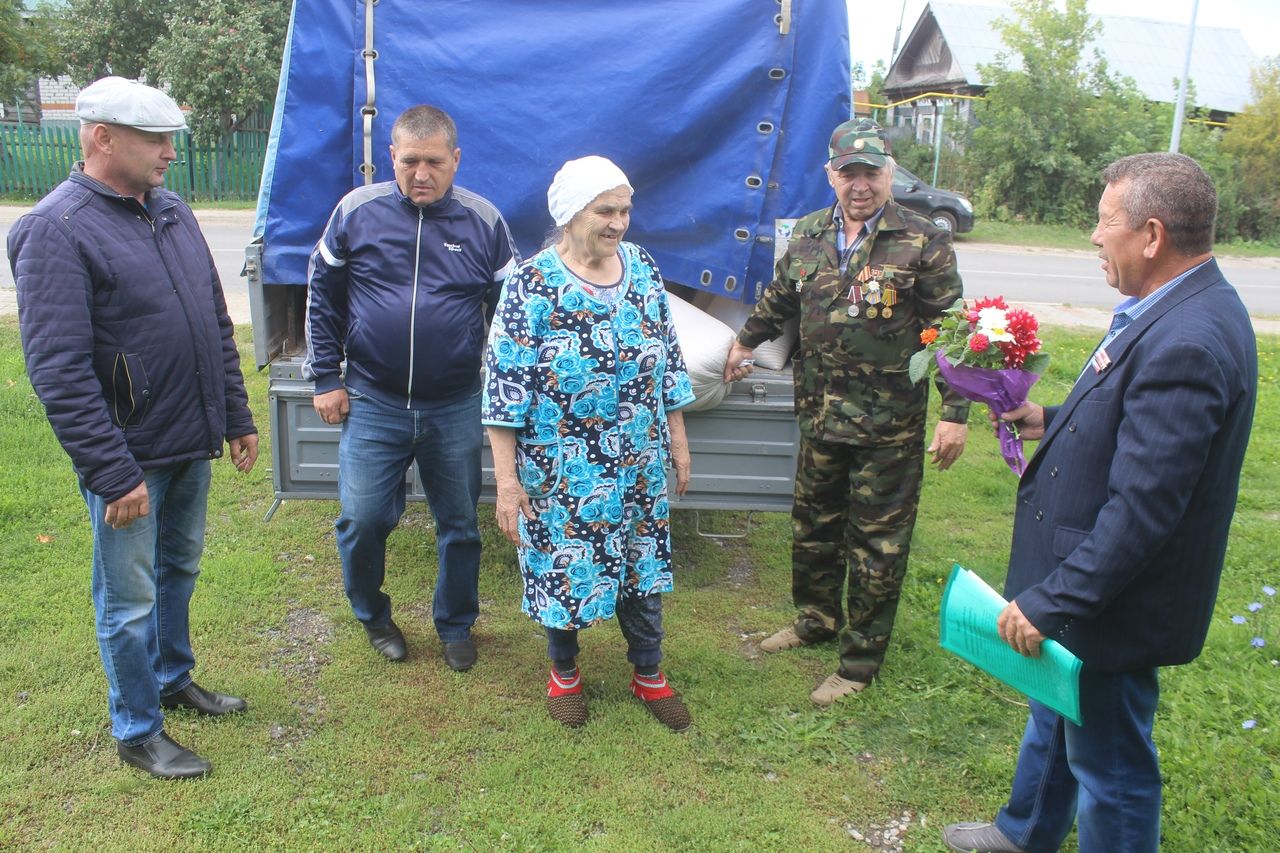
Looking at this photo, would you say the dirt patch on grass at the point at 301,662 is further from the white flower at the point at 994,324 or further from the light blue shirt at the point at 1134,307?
the light blue shirt at the point at 1134,307

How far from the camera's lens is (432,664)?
393 centimetres

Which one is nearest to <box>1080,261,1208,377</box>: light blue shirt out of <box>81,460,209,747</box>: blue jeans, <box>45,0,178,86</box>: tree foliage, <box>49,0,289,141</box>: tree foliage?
<box>81,460,209,747</box>: blue jeans

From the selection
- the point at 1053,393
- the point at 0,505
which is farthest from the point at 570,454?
the point at 1053,393

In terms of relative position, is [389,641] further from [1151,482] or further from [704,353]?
[1151,482]

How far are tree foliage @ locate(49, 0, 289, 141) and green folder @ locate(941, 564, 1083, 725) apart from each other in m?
20.6

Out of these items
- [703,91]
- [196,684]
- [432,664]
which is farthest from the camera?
[703,91]

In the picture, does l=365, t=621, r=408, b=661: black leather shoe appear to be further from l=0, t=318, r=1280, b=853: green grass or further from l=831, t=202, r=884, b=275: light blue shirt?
l=831, t=202, r=884, b=275: light blue shirt

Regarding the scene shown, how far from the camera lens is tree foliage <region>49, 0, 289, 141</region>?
65.9 ft

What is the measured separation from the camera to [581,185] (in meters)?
3.09

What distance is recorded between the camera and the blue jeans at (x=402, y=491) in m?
3.60

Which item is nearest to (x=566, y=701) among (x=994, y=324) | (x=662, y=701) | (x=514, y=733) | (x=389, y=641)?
(x=514, y=733)

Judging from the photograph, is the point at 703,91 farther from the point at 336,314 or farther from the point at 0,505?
the point at 0,505

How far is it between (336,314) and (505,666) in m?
1.49

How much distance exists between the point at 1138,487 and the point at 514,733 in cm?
224
